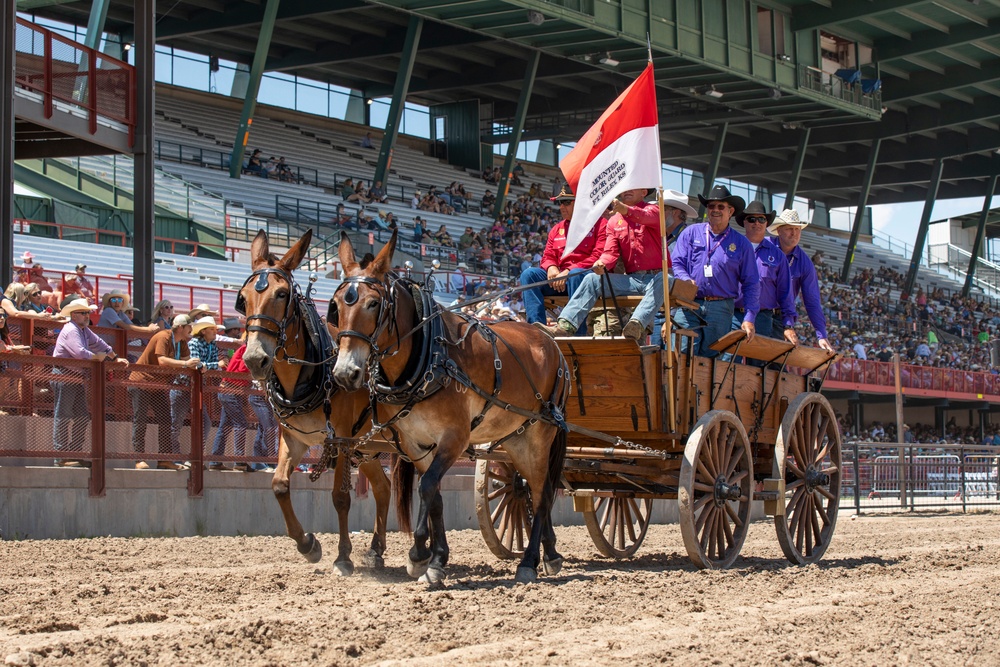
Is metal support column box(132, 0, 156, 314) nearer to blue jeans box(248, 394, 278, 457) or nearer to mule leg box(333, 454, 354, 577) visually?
blue jeans box(248, 394, 278, 457)

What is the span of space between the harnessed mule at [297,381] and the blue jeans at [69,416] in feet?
10.2

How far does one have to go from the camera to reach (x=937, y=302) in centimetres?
5366

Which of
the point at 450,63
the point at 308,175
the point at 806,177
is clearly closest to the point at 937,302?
the point at 806,177

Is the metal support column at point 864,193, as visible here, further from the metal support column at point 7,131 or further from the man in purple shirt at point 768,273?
the man in purple shirt at point 768,273

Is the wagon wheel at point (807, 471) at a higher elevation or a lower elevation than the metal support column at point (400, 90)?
lower

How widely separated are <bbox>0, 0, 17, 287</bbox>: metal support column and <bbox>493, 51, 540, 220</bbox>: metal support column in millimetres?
24215

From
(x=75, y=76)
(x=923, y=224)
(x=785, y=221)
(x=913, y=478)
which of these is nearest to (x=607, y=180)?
(x=785, y=221)

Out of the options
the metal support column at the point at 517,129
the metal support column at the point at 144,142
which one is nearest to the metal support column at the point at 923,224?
the metal support column at the point at 517,129

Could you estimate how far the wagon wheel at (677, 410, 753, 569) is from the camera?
8891 millimetres

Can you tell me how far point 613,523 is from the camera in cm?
1094

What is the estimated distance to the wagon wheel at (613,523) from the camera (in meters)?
10.6

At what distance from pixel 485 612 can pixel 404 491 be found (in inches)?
106

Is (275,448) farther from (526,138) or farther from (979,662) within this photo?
(526,138)

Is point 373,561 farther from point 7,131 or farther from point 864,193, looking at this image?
point 864,193
